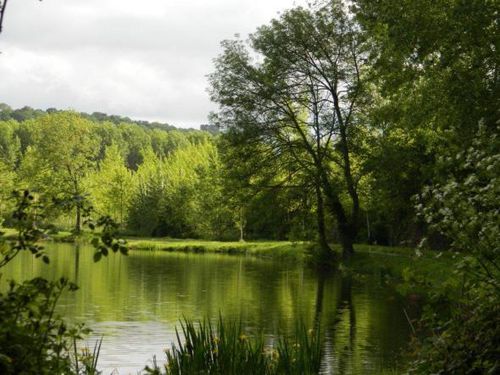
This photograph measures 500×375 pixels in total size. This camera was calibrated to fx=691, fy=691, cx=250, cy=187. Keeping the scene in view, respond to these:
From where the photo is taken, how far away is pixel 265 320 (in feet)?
65.2

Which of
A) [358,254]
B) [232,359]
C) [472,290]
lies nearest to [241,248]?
[358,254]

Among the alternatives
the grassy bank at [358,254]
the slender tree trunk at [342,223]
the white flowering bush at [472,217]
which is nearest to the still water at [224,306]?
the grassy bank at [358,254]

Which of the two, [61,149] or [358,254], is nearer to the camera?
[358,254]

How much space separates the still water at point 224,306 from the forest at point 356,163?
5.99 ft

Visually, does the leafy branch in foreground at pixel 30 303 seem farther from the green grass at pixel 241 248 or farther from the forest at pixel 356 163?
the green grass at pixel 241 248

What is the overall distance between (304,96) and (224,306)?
21.6 m

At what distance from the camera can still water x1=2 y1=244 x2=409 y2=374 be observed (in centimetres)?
1504

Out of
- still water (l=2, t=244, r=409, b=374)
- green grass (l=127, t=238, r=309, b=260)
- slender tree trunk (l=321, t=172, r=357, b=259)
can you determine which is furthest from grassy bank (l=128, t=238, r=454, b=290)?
still water (l=2, t=244, r=409, b=374)

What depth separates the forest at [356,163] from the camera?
6.64 metres

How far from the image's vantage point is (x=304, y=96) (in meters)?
41.6

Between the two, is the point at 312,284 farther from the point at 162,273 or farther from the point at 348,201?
the point at 348,201

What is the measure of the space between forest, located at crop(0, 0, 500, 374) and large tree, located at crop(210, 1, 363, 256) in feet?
0.32

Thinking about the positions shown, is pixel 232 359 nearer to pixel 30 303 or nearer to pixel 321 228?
pixel 30 303

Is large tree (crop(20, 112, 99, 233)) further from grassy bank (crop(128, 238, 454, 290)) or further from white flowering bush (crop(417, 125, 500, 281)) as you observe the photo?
white flowering bush (crop(417, 125, 500, 281))
